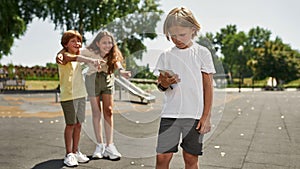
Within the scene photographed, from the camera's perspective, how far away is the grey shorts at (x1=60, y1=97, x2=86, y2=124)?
132 inches

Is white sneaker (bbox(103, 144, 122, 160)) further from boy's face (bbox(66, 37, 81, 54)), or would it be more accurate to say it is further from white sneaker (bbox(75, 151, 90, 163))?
boy's face (bbox(66, 37, 81, 54))

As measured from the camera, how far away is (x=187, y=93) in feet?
7.41

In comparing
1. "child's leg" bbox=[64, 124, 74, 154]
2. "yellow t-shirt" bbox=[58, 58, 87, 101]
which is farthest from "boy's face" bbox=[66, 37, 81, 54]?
"child's leg" bbox=[64, 124, 74, 154]

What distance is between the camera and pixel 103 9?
73.9ft

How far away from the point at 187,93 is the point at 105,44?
149 centimetres

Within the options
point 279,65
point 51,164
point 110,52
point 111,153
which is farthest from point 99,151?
point 279,65

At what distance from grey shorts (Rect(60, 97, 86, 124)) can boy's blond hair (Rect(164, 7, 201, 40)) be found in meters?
1.53

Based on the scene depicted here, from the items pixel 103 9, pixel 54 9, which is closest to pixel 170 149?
pixel 103 9

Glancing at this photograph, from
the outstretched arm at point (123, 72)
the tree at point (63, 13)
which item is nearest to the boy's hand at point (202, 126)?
the outstretched arm at point (123, 72)

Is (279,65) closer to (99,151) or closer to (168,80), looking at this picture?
A: (99,151)

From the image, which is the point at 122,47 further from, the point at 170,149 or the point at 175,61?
the point at 170,149

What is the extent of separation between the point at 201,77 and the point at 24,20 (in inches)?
951

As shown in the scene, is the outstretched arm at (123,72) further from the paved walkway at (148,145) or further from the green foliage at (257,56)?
the green foliage at (257,56)

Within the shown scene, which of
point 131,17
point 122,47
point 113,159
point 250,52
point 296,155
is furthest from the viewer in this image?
point 250,52
